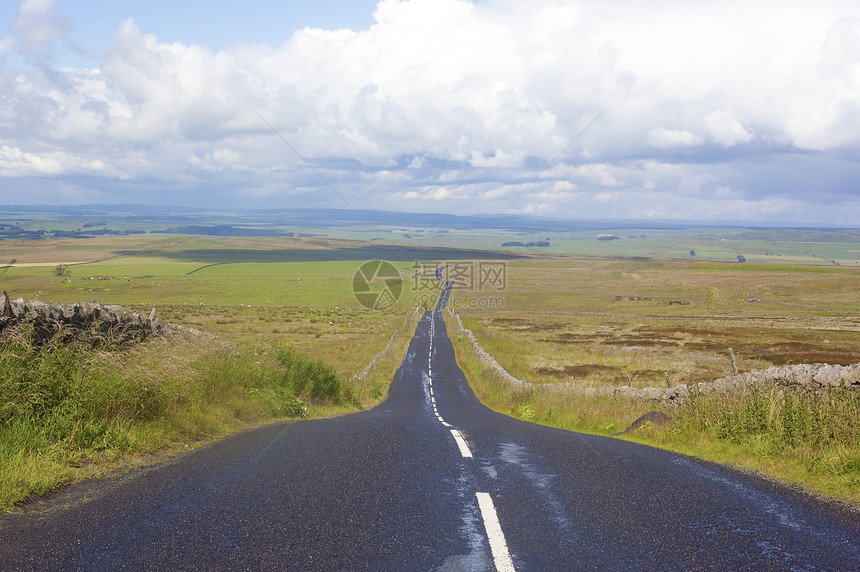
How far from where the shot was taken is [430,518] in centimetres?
563

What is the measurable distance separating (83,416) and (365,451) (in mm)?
4014

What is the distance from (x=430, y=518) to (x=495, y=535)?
0.73m

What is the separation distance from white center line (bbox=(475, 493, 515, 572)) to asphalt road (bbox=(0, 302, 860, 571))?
2cm

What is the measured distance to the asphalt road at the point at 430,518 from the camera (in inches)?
182

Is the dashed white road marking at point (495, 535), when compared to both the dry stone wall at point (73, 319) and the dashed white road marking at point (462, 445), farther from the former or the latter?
the dry stone wall at point (73, 319)

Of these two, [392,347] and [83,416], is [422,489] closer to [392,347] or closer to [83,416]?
[83,416]

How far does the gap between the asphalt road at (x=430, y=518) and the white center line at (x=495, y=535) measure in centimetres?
2

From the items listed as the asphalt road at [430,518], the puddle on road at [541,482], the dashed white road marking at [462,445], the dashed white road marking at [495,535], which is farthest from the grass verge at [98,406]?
the puddle on road at [541,482]

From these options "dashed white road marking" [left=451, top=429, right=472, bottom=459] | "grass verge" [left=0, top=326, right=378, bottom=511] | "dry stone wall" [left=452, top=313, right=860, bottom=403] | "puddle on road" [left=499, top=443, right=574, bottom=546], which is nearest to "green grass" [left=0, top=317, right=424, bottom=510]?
"grass verge" [left=0, top=326, right=378, bottom=511]

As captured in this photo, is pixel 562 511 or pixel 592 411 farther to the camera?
pixel 592 411

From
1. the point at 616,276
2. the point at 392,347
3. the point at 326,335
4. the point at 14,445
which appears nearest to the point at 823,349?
the point at 392,347

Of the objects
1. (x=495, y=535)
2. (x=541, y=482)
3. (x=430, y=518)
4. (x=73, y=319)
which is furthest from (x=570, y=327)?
(x=495, y=535)

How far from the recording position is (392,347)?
168ft

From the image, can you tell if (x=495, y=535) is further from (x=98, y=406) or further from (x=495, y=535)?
(x=98, y=406)
